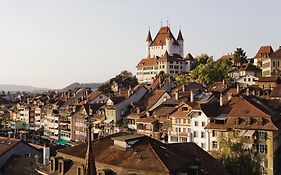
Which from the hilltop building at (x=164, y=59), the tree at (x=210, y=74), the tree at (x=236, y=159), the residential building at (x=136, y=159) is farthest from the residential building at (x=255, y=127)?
the hilltop building at (x=164, y=59)

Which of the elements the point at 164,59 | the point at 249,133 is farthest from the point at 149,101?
the point at 164,59

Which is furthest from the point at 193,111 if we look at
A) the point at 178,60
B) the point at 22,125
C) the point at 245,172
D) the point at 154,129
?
the point at 178,60

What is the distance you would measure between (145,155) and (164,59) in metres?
136

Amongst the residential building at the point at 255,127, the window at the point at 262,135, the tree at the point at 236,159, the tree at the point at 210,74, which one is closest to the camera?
the tree at the point at 236,159

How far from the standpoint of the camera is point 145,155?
34.2 meters

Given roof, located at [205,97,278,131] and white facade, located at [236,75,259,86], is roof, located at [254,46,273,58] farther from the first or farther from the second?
roof, located at [205,97,278,131]

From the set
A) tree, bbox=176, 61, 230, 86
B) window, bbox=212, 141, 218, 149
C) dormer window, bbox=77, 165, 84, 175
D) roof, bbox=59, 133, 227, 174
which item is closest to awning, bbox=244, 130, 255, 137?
window, bbox=212, 141, 218, 149

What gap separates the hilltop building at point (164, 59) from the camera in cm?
16838

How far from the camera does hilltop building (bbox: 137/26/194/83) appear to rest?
552ft

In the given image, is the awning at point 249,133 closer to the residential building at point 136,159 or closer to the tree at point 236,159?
the tree at point 236,159

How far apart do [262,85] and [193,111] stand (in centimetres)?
3222

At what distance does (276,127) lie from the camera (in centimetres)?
6044

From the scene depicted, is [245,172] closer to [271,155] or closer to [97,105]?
[271,155]

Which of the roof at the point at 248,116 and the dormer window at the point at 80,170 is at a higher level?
the roof at the point at 248,116
